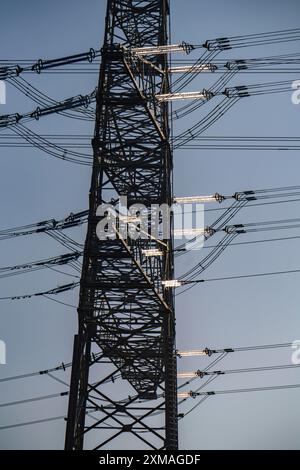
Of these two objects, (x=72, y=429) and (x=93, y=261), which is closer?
(x=72, y=429)

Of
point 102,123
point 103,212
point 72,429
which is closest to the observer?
point 72,429

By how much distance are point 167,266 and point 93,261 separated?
2.55m

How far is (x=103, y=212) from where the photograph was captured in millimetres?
19734

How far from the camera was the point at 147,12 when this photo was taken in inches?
1050

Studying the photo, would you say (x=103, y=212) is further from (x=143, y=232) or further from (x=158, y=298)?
(x=158, y=298)
